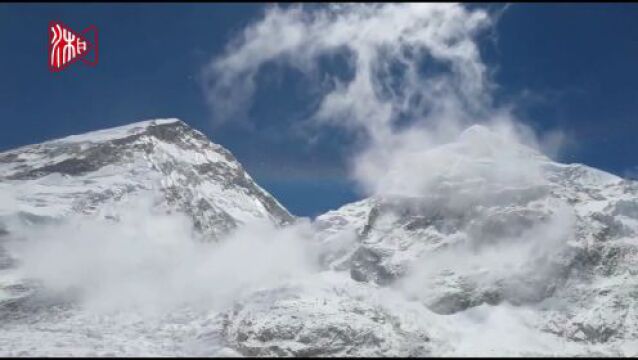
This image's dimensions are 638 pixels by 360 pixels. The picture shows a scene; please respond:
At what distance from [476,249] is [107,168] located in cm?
7917

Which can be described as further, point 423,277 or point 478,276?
point 423,277

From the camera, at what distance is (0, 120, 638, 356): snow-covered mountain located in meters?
131

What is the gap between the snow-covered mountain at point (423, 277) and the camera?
5153 inches

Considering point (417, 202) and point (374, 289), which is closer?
point (374, 289)

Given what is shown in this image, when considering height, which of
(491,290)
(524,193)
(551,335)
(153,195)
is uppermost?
(153,195)

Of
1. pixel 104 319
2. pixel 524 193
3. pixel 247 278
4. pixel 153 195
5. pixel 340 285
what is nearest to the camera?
pixel 104 319

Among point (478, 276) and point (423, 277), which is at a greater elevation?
point (423, 277)

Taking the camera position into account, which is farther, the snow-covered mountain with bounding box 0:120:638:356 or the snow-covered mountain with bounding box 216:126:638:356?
the snow-covered mountain with bounding box 216:126:638:356

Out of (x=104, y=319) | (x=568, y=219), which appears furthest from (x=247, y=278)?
(x=568, y=219)

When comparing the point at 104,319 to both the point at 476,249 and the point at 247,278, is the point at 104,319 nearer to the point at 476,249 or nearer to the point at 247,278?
the point at 247,278

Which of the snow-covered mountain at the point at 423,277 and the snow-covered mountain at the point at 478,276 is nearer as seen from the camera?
the snow-covered mountain at the point at 423,277

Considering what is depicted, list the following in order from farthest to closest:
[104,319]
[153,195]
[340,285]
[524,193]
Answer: [153,195] → [524,193] → [340,285] → [104,319]

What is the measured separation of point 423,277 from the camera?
162000 millimetres

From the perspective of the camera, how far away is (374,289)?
156 meters
